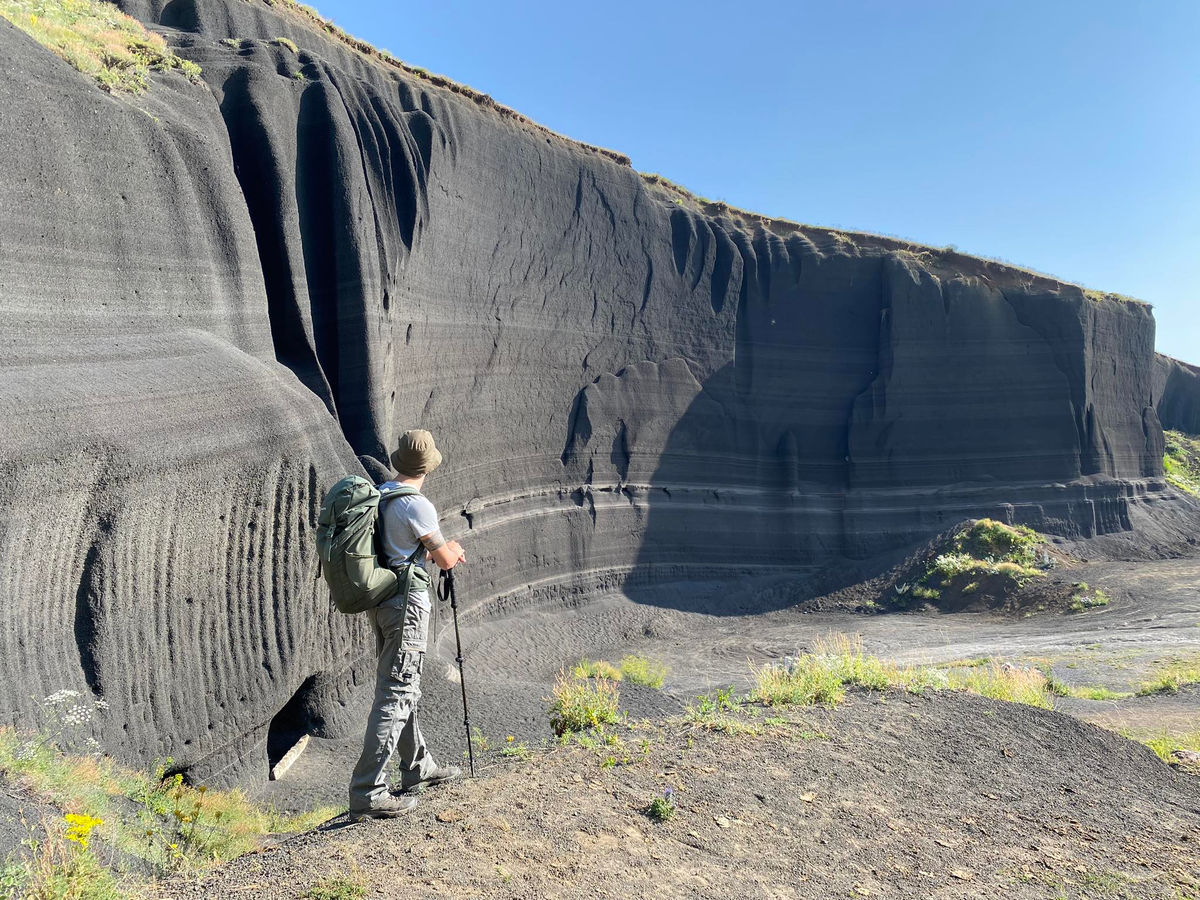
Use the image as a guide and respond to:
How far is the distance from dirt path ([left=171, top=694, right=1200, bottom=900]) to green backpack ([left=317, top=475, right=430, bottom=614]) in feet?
3.81

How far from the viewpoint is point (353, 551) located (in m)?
4.17

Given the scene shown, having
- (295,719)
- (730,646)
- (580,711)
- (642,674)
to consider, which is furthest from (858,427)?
(580,711)

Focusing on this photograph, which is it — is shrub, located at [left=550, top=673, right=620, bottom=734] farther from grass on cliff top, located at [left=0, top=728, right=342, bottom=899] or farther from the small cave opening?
the small cave opening

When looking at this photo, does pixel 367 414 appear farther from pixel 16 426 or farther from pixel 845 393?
pixel 845 393

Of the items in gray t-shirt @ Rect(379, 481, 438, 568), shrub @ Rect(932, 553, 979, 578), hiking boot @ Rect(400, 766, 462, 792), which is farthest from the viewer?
shrub @ Rect(932, 553, 979, 578)

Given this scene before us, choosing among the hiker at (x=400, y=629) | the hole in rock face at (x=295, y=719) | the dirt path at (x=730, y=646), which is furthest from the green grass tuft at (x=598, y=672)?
the hiker at (x=400, y=629)

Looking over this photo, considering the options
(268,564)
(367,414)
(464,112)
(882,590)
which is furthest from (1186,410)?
(268,564)

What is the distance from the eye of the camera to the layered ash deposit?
673 centimetres

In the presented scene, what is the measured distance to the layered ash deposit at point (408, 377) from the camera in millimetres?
6730

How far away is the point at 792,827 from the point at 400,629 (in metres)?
2.41

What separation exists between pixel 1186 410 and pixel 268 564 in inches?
1800

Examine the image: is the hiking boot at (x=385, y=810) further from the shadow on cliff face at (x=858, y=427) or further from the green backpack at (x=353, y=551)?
the shadow on cliff face at (x=858, y=427)

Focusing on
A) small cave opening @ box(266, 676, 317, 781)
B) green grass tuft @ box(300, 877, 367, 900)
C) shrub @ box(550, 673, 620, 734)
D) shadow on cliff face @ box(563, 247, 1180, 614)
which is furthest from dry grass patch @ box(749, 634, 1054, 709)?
shadow on cliff face @ box(563, 247, 1180, 614)

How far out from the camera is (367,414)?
13.5m
